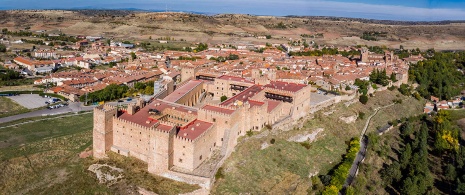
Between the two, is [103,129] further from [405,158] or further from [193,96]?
[405,158]

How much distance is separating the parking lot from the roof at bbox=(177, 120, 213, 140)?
2624cm

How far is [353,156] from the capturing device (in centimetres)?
3447

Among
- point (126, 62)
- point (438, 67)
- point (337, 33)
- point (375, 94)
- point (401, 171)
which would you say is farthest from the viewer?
point (337, 33)

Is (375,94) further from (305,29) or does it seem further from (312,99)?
(305,29)

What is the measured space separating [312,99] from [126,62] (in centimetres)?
4247

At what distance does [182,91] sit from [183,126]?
1072cm

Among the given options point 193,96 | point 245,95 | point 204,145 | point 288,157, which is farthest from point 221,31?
point 204,145

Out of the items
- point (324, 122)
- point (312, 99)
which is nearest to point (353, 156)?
point (324, 122)

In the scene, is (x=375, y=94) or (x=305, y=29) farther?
(x=305, y=29)

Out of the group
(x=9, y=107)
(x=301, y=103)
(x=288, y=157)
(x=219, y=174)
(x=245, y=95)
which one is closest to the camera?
(x=219, y=174)

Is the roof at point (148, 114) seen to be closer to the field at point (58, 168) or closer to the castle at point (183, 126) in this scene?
the castle at point (183, 126)

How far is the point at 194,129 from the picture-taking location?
26750 millimetres

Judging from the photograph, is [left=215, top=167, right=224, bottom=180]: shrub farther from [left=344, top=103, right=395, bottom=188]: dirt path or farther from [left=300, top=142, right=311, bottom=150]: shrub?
[left=300, top=142, right=311, bottom=150]: shrub

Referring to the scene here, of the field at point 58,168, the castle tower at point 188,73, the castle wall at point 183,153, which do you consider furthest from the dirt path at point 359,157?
the castle tower at point 188,73
